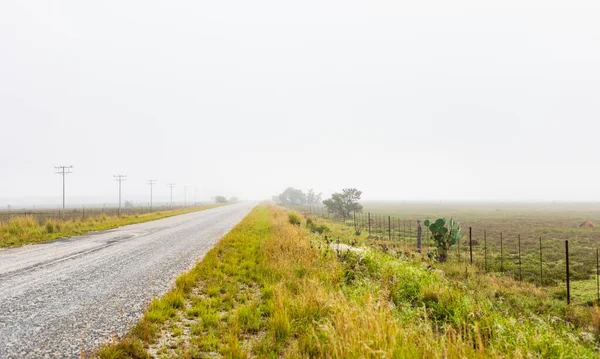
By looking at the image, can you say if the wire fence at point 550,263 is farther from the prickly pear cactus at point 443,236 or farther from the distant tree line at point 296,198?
Result: the distant tree line at point 296,198

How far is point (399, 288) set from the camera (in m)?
7.88

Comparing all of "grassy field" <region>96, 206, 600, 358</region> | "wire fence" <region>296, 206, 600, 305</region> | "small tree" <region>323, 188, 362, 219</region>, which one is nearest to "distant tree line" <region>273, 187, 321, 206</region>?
"small tree" <region>323, 188, 362, 219</region>

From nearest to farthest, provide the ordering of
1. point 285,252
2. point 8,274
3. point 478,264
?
point 8,274, point 285,252, point 478,264

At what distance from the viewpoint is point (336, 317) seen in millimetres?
4824

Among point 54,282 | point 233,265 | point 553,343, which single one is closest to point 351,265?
point 233,265

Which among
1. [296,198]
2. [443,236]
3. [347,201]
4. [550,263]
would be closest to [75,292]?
[443,236]

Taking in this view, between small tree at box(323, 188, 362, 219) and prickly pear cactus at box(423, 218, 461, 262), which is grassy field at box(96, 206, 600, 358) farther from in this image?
small tree at box(323, 188, 362, 219)

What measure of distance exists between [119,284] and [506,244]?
26123 millimetres

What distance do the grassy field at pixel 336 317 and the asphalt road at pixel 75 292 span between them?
25.8 inches

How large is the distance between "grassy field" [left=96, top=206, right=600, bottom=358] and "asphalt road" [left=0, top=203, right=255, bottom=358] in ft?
2.15

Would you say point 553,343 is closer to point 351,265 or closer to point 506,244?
point 351,265

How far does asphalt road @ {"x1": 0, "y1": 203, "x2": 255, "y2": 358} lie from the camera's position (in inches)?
190

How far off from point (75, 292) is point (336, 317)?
21.5ft

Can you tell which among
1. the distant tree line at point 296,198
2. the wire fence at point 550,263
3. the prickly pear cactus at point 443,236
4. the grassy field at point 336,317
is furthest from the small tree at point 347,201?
the distant tree line at point 296,198
